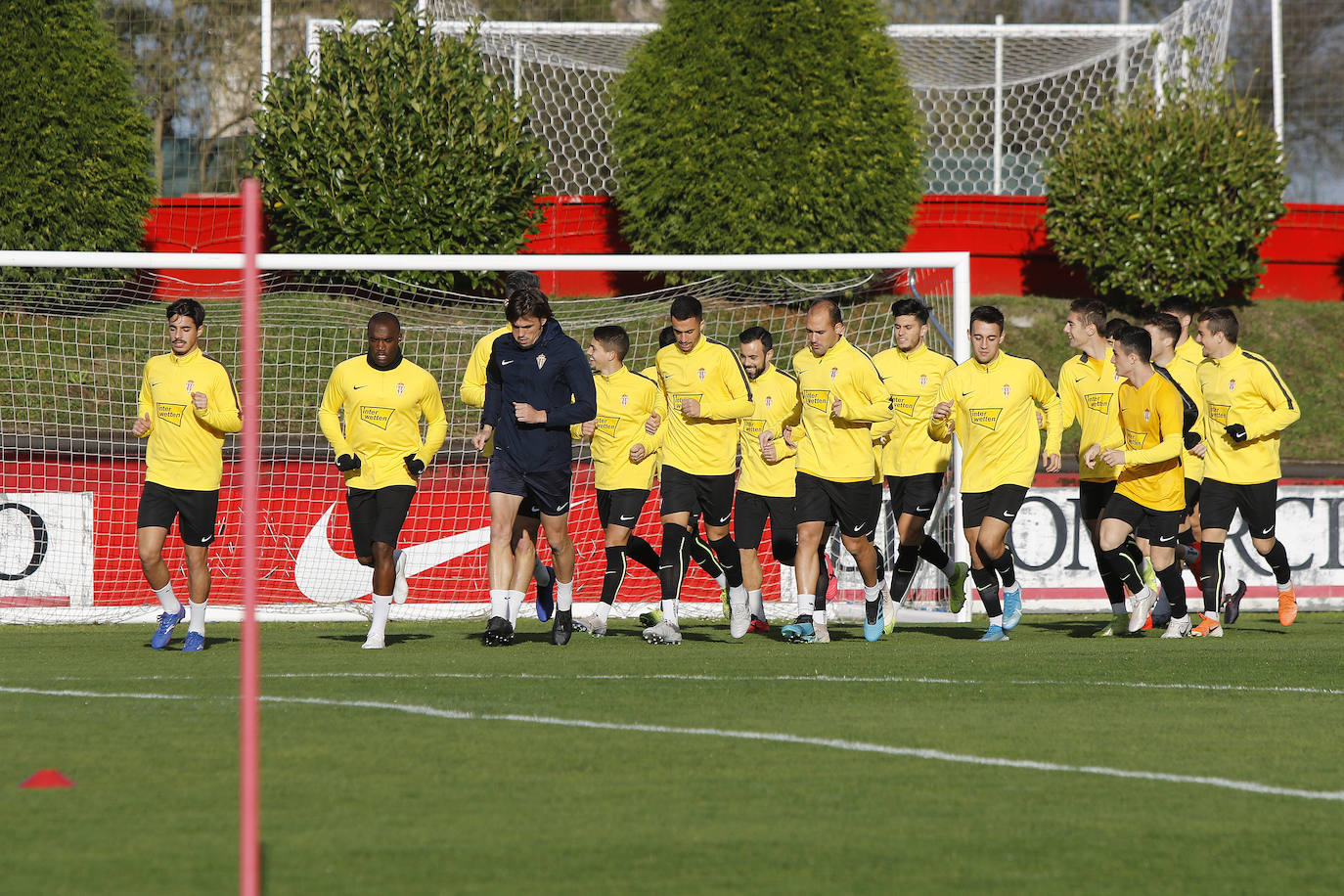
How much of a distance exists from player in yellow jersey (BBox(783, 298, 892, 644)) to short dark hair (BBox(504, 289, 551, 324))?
6.55 ft

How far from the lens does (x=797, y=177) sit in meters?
17.2

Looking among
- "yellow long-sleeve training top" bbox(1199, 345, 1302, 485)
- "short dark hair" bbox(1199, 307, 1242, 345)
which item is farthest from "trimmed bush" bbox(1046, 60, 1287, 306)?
"short dark hair" bbox(1199, 307, 1242, 345)

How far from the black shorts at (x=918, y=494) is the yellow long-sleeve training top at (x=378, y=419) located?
135 inches

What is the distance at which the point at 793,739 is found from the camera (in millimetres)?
5586

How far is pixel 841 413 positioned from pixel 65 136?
11024 mm

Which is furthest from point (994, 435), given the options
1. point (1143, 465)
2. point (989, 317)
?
point (1143, 465)

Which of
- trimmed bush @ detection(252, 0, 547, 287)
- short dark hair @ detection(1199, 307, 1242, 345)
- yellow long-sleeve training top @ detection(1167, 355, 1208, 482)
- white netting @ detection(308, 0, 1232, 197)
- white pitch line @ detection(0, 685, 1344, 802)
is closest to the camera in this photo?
white pitch line @ detection(0, 685, 1344, 802)

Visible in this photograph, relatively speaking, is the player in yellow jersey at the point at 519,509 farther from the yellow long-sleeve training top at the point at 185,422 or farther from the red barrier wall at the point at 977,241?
the red barrier wall at the point at 977,241

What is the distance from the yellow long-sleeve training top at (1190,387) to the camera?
10.9 m

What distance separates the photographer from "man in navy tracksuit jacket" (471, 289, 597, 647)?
29.0ft

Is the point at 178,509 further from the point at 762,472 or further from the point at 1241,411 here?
the point at 1241,411

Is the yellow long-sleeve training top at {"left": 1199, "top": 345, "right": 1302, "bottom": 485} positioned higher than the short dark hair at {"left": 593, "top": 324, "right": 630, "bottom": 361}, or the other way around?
the short dark hair at {"left": 593, "top": 324, "right": 630, "bottom": 361}

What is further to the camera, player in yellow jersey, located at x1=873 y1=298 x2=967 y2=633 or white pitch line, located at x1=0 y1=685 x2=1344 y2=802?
player in yellow jersey, located at x1=873 y1=298 x2=967 y2=633

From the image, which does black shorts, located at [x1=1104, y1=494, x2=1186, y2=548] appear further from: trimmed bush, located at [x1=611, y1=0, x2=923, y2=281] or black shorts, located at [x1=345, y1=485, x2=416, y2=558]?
trimmed bush, located at [x1=611, y1=0, x2=923, y2=281]
